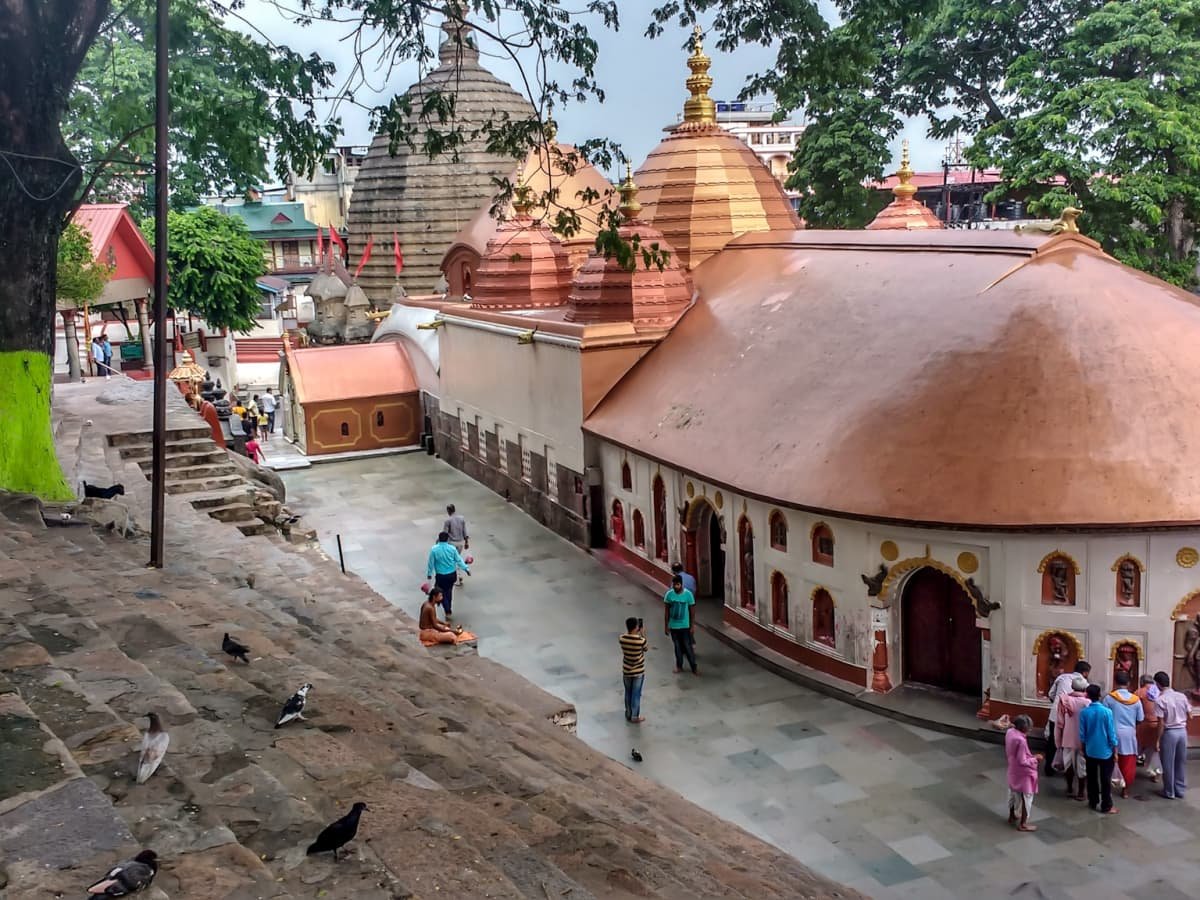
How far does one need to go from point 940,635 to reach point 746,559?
309cm

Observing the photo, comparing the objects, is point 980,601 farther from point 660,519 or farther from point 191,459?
point 191,459

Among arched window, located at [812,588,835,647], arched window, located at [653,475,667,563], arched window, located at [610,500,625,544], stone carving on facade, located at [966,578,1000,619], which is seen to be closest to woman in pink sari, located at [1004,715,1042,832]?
stone carving on facade, located at [966,578,1000,619]

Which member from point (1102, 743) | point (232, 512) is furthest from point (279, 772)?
point (232, 512)

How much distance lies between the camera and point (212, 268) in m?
40.1

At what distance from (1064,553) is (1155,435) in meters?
1.71

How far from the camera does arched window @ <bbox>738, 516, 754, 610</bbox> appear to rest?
16.3 m

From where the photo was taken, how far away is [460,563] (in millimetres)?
16953

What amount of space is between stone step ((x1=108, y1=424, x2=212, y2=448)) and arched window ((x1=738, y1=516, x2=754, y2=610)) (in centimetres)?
847

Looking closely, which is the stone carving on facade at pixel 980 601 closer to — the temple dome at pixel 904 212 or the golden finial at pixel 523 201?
the golden finial at pixel 523 201

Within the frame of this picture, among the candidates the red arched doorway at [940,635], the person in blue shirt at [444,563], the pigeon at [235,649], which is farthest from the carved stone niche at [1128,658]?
the pigeon at [235,649]

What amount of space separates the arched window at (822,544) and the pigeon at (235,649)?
8.50 m

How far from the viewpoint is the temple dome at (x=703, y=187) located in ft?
80.1

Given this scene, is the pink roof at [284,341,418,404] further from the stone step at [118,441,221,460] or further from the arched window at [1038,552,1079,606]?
the arched window at [1038,552,1079,606]

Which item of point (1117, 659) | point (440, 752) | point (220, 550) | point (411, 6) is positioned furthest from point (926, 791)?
point (411, 6)
